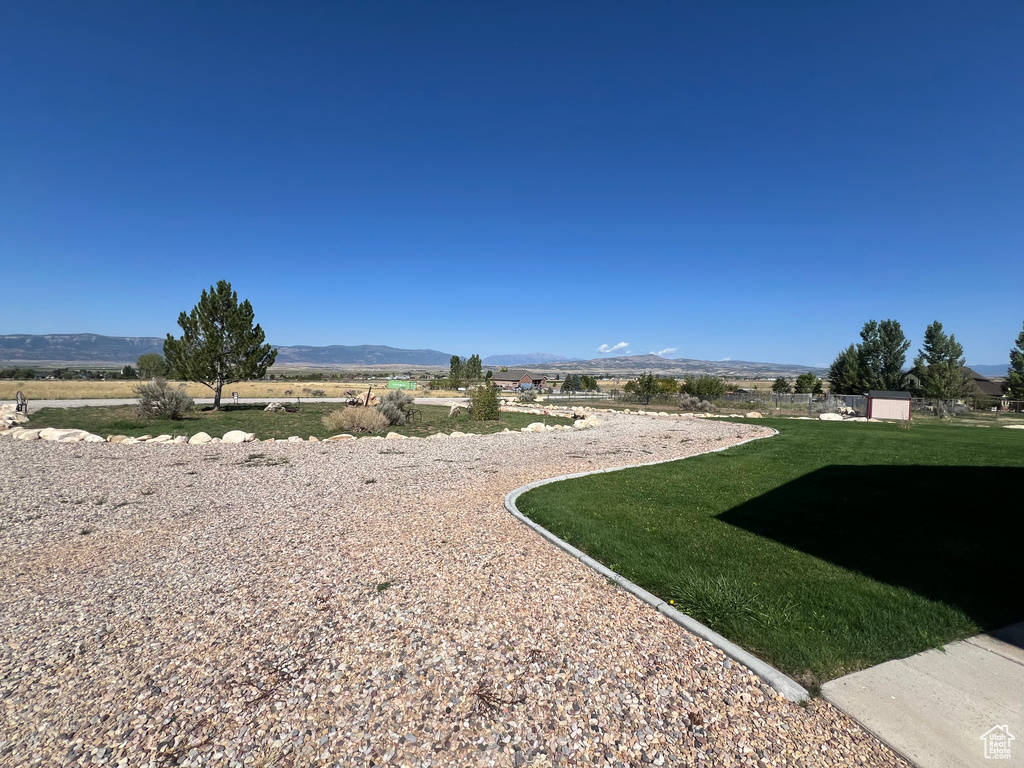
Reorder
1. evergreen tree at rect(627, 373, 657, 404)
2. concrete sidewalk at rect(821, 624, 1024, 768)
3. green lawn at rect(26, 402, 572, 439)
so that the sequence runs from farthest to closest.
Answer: evergreen tree at rect(627, 373, 657, 404) < green lawn at rect(26, 402, 572, 439) < concrete sidewalk at rect(821, 624, 1024, 768)

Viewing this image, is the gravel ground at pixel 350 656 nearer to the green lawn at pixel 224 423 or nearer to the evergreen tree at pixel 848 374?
the green lawn at pixel 224 423

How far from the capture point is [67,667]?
3510 mm

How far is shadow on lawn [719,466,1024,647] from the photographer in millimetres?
4531

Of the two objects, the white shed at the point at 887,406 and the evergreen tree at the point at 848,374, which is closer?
the white shed at the point at 887,406

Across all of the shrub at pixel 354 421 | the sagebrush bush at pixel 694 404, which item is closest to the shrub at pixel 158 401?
the shrub at pixel 354 421

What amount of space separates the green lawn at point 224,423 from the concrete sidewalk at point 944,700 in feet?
49.6

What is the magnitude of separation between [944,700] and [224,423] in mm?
22685

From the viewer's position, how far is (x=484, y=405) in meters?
22.4

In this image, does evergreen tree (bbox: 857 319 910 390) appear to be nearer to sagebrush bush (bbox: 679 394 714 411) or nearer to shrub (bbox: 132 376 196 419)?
sagebrush bush (bbox: 679 394 714 411)

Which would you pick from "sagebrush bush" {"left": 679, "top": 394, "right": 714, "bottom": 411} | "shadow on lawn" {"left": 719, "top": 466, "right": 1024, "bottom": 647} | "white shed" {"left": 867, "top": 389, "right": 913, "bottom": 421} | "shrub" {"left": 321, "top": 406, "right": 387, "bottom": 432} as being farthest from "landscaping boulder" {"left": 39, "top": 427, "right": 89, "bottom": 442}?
"white shed" {"left": 867, "top": 389, "right": 913, "bottom": 421}

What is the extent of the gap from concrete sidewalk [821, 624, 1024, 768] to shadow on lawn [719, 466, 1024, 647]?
0.71 m

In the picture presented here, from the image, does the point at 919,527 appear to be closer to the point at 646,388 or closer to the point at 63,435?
the point at 63,435

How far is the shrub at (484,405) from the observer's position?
2241cm

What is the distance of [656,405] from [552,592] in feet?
111
